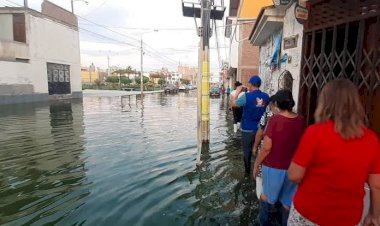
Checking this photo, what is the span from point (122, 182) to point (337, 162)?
4.45 metres

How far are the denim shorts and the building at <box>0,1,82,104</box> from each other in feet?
85.2

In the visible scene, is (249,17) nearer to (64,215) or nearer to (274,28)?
(274,28)

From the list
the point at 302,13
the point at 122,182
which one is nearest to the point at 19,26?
the point at 122,182

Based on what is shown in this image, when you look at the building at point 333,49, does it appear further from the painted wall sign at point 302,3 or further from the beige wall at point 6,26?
the beige wall at point 6,26

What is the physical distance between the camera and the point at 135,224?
4121mm

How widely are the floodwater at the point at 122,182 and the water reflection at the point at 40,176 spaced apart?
1 centimetres

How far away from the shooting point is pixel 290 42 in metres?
5.83

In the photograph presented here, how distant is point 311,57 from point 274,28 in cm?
423

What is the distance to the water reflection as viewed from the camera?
4543 millimetres

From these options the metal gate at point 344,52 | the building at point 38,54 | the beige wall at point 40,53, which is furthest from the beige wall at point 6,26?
the metal gate at point 344,52

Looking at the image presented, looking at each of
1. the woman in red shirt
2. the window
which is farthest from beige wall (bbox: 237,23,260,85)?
the woman in red shirt

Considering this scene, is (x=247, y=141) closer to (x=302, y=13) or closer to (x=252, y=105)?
(x=252, y=105)

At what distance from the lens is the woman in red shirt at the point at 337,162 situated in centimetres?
200

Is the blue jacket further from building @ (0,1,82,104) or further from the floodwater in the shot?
building @ (0,1,82,104)
